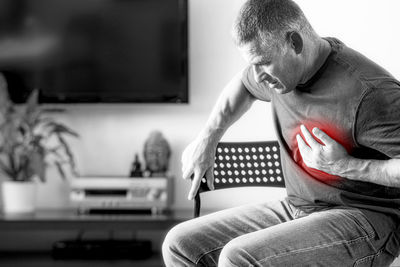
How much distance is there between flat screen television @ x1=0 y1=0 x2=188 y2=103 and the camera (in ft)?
9.47

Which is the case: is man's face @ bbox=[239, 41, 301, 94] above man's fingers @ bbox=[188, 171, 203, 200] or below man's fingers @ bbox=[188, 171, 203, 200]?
above

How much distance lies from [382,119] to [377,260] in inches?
12.7

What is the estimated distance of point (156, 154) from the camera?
2.82m

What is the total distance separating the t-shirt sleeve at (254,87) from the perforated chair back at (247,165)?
0.45 feet

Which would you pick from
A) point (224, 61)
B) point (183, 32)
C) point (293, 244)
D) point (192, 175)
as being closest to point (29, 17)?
point (183, 32)

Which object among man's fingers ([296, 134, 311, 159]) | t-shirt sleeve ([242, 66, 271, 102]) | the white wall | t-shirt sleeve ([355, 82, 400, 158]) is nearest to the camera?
t-shirt sleeve ([355, 82, 400, 158])

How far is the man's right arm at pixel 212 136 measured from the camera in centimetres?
156

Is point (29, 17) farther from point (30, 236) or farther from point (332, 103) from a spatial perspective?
point (332, 103)

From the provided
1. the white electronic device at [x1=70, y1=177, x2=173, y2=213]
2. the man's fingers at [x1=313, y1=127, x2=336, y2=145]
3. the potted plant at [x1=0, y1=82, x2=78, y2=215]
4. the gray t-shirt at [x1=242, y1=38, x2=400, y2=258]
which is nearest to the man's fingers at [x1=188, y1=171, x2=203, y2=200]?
the gray t-shirt at [x1=242, y1=38, x2=400, y2=258]

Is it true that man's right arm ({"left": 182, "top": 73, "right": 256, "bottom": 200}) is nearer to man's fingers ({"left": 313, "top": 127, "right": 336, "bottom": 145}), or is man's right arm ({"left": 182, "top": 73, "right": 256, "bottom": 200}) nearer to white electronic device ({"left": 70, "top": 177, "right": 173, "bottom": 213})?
man's fingers ({"left": 313, "top": 127, "right": 336, "bottom": 145})

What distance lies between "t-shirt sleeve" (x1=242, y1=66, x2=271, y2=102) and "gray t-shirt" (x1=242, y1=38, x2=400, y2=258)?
0.23ft

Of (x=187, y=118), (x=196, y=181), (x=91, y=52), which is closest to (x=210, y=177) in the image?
(x=196, y=181)

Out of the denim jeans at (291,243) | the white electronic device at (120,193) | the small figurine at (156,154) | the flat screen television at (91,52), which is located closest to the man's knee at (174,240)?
the denim jeans at (291,243)

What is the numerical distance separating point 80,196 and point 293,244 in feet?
5.46
